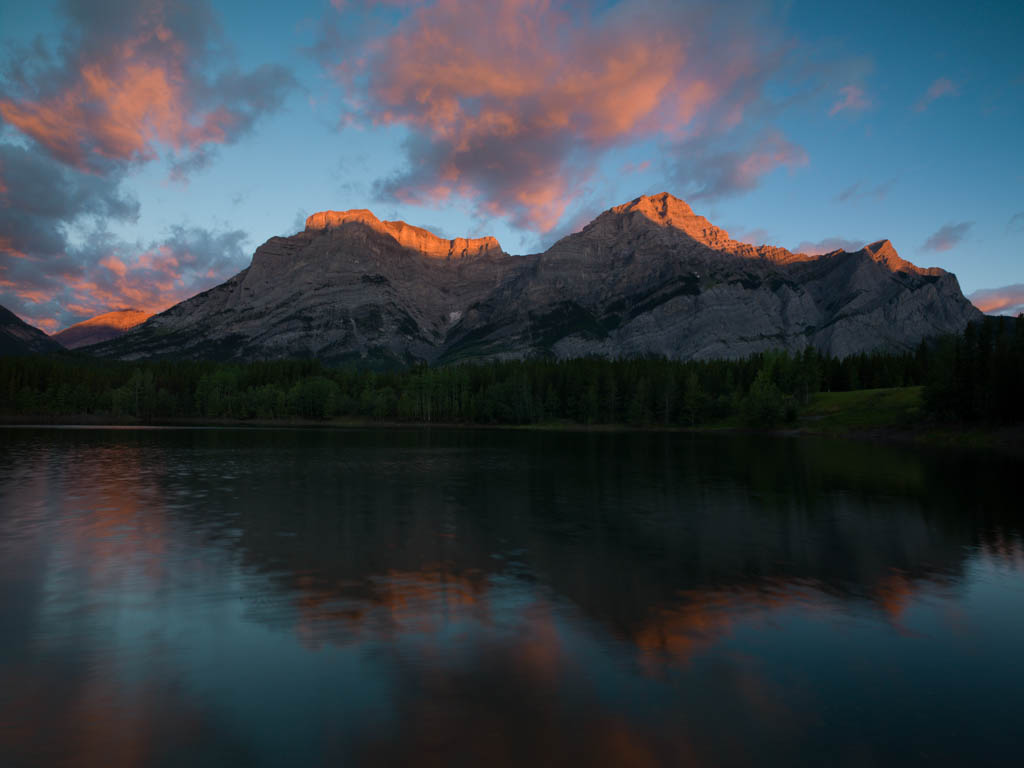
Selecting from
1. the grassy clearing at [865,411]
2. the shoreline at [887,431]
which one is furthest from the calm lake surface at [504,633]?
the grassy clearing at [865,411]

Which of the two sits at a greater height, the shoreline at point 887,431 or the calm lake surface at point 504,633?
the calm lake surface at point 504,633

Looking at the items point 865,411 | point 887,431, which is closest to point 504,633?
point 887,431

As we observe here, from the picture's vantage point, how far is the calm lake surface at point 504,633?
11172 millimetres

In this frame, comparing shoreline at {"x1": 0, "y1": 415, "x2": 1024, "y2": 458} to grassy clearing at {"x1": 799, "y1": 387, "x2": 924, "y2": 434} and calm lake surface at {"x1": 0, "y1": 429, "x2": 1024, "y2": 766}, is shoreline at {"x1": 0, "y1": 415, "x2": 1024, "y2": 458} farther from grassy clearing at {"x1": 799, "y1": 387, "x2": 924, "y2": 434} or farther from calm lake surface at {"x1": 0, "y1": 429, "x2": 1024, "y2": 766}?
calm lake surface at {"x1": 0, "y1": 429, "x2": 1024, "y2": 766}

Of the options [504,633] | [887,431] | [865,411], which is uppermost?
[865,411]

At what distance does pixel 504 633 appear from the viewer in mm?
16719

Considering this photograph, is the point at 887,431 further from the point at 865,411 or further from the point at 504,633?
the point at 504,633

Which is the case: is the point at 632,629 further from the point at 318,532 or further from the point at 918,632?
the point at 318,532

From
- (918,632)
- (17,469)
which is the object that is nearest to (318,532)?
(918,632)

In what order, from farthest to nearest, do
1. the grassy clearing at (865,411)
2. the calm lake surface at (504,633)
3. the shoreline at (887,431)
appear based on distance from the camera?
the grassy clearing at (865,411) → the shoreline at (887,431) → the calm lake surface at (504,633)

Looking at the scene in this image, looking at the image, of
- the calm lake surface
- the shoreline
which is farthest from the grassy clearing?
the calm lake surface

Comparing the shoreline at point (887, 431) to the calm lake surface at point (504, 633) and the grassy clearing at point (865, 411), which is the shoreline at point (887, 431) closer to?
the grassy clearing at point (865, 411)

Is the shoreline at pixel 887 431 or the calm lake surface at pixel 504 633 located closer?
the calm lake surface at pixel 504 633

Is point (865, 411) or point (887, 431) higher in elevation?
point (865, 411)
